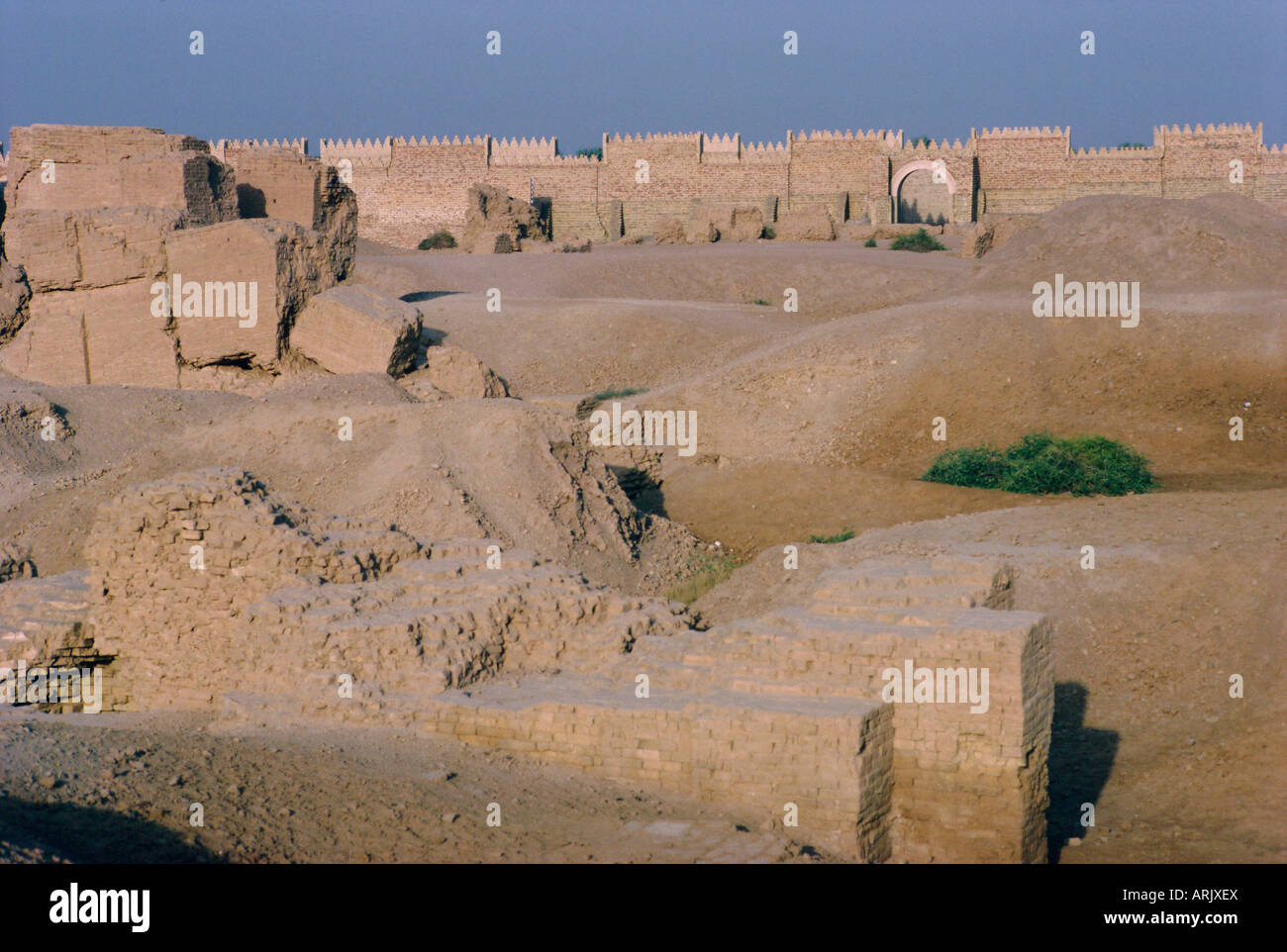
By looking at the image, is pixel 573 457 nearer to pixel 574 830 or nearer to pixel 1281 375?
pixel 574 830

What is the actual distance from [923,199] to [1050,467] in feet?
93.2

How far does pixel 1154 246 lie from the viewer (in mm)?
20547

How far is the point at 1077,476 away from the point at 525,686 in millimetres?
8945

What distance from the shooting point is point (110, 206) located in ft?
60.3

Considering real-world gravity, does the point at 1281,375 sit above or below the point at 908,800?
above

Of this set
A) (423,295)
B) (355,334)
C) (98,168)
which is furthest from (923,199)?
(355,334)

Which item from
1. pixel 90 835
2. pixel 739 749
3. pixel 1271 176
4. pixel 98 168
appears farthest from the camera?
pixel 1271 176

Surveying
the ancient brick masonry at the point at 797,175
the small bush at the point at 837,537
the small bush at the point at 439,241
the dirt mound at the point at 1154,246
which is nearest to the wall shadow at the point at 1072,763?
the small bush at the point at 837,537

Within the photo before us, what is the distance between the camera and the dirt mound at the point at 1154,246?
19906 mm

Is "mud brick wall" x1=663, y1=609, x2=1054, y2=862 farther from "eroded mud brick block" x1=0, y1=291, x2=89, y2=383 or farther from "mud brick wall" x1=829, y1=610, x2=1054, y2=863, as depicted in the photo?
"eroded mud brick block" x1=0, y1=291, x2=89, y2=383

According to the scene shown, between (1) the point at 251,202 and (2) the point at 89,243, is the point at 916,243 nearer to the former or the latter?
(1) the point at 251,202
